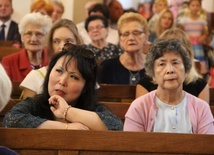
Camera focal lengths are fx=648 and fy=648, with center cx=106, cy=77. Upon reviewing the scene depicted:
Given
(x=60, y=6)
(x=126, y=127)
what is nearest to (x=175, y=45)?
(x=126, y=127)

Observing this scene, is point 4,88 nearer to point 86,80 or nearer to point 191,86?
point 86,80

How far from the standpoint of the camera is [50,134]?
2809 millimetres

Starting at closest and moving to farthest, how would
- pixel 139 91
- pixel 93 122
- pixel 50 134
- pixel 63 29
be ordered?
pixel 50 134, pixel 93 122, pixel 139 91, pixel 63 29

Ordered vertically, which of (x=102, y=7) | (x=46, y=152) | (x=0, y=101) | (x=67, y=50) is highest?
(x=102, y=7)

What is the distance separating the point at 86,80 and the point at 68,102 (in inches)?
6.0

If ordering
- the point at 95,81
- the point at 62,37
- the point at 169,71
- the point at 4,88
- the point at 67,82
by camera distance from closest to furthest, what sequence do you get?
the point at 4,88, the point at 67,82, the point at 95,81, the point at 169,71, the point at 62,37

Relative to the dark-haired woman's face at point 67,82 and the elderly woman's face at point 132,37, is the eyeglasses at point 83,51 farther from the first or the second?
the elderly woman's face at point 132,37

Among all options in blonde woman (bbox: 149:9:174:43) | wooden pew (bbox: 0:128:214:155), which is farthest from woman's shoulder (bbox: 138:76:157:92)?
blonde woman (bbox: 149:9:174:43)

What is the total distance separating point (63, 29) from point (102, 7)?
356 centimetres

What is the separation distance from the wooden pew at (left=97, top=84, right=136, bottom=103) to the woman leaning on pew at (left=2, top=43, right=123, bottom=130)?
49.3 inches

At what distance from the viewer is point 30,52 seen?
533cm

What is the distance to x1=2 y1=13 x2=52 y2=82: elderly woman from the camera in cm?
523

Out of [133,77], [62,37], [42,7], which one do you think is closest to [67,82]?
[62,37]

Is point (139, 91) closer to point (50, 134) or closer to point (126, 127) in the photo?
point (126, 127)
